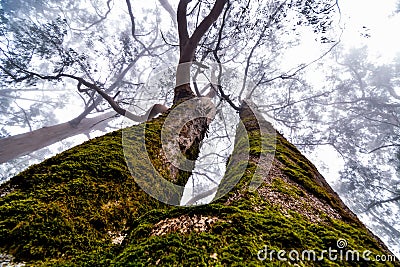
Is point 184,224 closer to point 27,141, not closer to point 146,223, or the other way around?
point 146,223

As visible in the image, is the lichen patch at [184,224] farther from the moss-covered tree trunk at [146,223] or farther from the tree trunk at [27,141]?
the tree trunk at [27,141]

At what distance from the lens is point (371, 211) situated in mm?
15523

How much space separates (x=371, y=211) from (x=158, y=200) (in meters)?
19.4

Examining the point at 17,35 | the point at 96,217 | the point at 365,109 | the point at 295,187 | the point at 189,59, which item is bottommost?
the point at 96,217

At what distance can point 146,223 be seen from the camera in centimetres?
95

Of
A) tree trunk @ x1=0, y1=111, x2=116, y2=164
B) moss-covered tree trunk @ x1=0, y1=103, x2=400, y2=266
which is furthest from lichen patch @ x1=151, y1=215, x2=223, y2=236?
tree trunk @ x1=0, y1=111, x2=116, y2=164

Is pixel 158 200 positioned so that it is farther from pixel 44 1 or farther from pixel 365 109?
pixel 44 1

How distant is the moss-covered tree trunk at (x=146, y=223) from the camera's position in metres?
0.75

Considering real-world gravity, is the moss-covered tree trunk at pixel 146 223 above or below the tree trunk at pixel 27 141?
below

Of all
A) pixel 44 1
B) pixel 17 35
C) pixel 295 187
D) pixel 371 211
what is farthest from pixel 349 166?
pixel 44 1

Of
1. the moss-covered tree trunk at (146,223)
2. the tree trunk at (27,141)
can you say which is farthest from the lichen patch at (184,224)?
the tree trunk at (27,141)

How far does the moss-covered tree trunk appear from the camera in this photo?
2.44 feet

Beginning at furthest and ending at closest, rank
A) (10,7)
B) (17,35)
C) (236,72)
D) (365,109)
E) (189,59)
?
(10,7)
(365,109)
(236,72)
(17,35)
(189,59)

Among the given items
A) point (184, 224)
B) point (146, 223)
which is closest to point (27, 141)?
point (146, 223)
